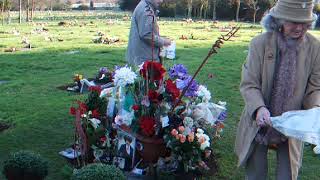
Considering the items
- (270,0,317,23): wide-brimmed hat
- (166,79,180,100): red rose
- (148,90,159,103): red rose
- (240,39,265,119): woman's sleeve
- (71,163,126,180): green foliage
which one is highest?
(270,0,317,23): wide-brimmed hat

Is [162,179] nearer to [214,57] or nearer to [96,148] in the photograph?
[96,148]

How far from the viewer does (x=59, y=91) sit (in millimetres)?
9734

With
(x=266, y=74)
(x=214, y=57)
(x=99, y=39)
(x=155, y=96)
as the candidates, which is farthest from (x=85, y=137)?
(x=99, y=39)

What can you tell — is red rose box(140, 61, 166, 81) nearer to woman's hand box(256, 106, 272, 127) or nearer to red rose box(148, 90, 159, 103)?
red rose box(148, 90, 159, 103)

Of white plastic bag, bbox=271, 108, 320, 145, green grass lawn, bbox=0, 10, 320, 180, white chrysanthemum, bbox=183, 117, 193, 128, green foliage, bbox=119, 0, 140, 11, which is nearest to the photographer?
white plastic bag, bbox=271, 108, 320, 145

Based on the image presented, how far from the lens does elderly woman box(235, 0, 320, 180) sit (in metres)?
3.31

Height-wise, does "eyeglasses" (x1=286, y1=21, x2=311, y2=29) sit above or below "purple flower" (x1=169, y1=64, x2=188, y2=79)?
above

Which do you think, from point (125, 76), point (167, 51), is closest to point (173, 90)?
point (125, 76)

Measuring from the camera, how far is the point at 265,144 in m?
3.51

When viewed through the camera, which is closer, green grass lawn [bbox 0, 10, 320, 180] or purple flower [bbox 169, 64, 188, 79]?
purple flower [bbox 169, 64, 188, 79]

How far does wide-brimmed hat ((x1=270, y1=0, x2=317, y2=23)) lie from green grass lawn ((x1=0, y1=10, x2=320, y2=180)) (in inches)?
100

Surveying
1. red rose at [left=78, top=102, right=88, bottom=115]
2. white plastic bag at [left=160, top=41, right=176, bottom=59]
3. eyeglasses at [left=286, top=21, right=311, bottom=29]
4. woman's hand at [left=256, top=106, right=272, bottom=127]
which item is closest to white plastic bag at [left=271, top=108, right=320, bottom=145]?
woman's hand at [left=256, top=106, right=272, bottom=127]

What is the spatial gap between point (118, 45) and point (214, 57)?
4.66 meters

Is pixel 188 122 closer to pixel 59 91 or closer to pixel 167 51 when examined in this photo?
pixel 167 51
